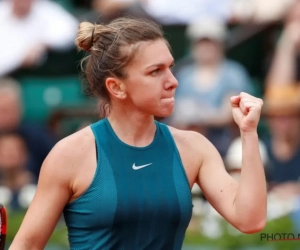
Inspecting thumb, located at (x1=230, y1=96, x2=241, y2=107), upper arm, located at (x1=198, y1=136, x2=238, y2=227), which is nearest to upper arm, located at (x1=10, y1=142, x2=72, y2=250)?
upper arm, located at (x1=198, y1=136, x2=238, y2=227)

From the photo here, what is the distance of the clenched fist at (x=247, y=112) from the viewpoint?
11.1 ft

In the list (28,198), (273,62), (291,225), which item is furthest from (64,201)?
(273,62)

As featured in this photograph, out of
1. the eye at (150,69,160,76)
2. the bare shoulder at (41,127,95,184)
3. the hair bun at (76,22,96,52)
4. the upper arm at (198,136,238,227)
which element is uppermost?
the hair bun at (76,22,96,52)

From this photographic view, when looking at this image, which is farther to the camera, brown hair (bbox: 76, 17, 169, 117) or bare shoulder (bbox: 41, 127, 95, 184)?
brown hair (bbox: 76, 17, 169, 117)

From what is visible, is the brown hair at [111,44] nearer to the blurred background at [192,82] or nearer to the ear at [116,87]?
the ear at [116,87]

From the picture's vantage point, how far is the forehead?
356 centimetres

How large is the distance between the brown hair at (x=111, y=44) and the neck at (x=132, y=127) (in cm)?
10

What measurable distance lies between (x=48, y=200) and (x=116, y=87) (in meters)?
0.55

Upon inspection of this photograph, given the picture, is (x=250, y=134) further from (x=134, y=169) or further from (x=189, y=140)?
(x=134, y=169)

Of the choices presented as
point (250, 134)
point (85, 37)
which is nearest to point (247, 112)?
point (250, 134)

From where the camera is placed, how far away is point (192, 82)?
8.55 meters

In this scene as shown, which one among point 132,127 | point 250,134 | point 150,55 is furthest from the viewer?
point 132,127

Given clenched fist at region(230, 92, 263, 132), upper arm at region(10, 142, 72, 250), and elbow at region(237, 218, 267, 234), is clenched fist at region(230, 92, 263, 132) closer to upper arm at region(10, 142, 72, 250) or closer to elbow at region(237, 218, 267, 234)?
elbow at region(237, 218, 267, 234)

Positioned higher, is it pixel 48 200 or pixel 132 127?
pixel 132 127
